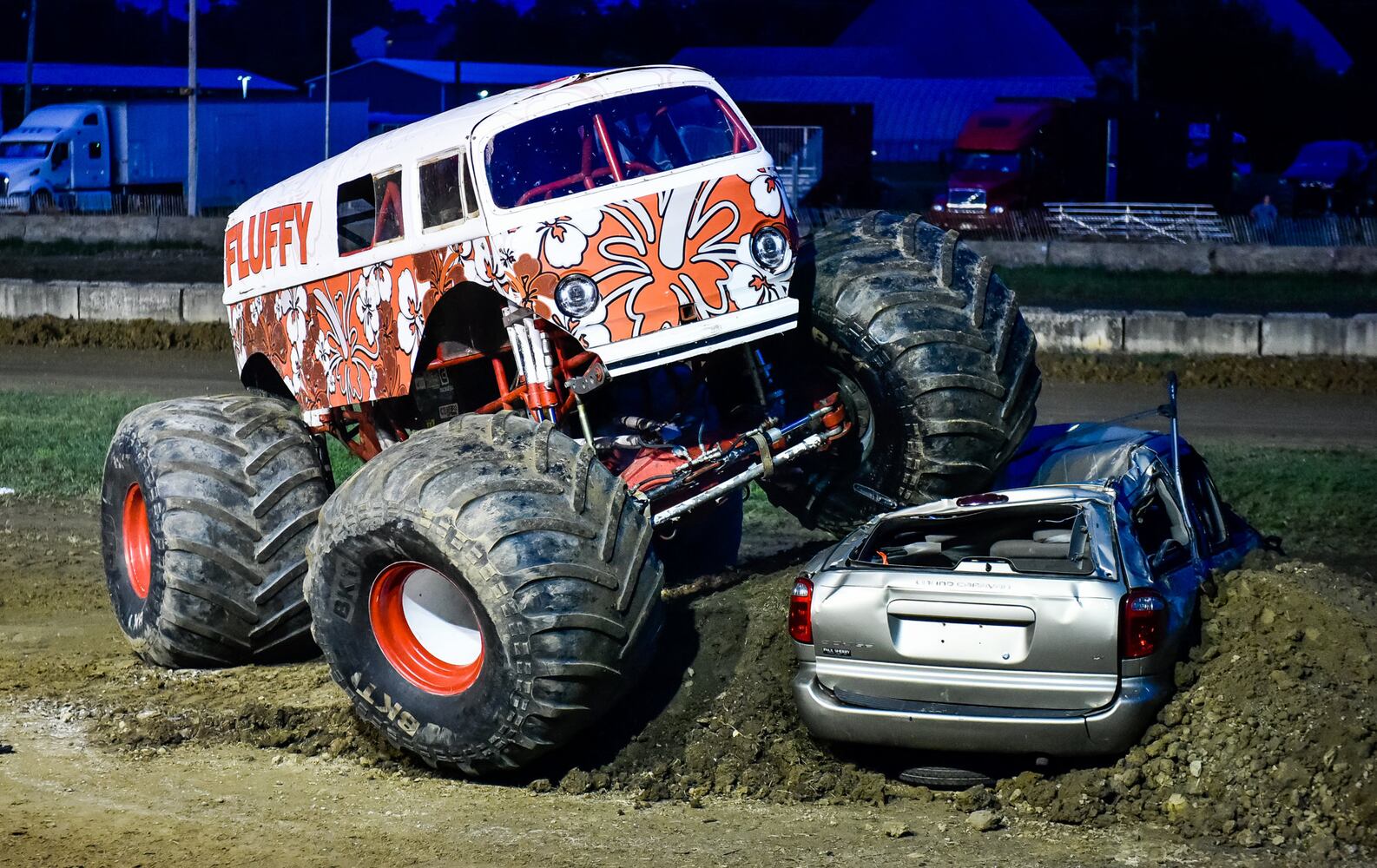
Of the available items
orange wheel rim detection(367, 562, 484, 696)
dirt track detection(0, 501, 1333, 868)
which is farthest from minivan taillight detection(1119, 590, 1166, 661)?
orange wheel rim detection(367, 562, 484, 696)

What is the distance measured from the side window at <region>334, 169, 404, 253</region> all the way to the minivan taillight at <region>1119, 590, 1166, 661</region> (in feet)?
14.2

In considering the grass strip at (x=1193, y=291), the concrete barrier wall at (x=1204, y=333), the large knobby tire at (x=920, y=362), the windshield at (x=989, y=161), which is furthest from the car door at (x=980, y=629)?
the windshield at (x=989, y=161)

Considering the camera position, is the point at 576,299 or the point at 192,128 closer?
the point at 576,299

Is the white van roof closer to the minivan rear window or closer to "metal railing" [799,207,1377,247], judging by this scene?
the minivan rear window

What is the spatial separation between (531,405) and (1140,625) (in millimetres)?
3213

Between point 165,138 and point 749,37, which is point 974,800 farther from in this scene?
point 749,37

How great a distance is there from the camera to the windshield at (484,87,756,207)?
795cm

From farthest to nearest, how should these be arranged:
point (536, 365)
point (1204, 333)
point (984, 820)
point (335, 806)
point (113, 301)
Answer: point (113, 301)
point (1204, 333)
point (536, 365)
point (335, 806)
point (984, 820)

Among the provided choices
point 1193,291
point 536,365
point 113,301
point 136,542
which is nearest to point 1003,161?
point 1193,291

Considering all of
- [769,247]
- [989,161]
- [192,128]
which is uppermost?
[769,247]

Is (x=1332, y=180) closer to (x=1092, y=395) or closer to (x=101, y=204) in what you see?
(x=1092, y=395)

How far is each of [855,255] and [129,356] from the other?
606 inches

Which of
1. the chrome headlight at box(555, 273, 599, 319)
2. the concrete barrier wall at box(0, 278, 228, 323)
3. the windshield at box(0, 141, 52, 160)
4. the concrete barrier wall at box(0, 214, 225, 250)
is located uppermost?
the chrome headlight at box(555, 273, 599, 319)

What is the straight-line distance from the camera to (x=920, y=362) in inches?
332
